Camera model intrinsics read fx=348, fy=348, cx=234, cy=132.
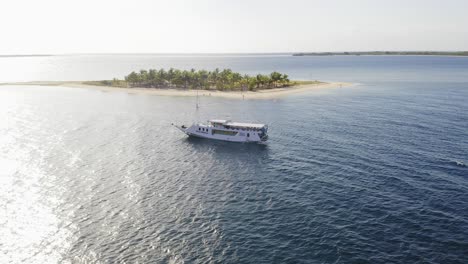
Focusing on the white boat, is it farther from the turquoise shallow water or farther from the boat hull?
the turquoise shallow water

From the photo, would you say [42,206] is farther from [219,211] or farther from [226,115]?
[226,115]

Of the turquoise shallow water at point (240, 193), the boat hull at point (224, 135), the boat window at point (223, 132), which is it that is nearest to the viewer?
the turquoise shallow water at point (240, 193)

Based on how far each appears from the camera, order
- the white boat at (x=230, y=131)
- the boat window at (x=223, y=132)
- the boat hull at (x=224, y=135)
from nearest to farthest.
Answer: the boat hull at (x=224, y=135) → the white boat at (x=230, y=131) → the boat window at (x=223, y=132)

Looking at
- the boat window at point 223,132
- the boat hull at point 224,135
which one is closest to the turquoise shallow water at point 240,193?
the boat hull at point 224,135

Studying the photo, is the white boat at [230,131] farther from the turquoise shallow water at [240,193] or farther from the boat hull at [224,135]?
the turquoise shallow water at [240,193]

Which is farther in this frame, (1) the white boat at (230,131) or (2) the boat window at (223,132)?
(2) the boat window at (223,132)

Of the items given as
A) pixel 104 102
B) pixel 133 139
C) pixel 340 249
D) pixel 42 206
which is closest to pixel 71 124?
pixel 133 139
